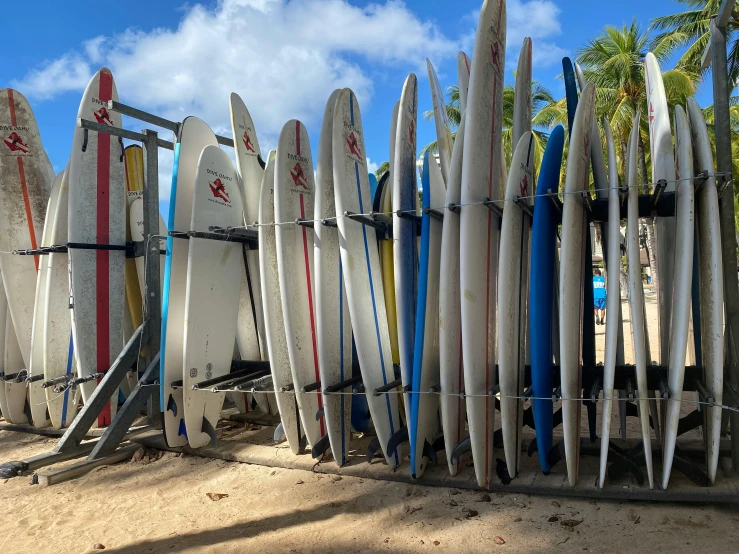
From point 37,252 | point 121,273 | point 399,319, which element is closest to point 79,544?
point 399,319

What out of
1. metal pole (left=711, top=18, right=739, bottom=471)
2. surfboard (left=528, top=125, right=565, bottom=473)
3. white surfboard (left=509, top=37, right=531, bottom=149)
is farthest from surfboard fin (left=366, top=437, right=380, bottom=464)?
white surfboard (left=509, top=37, right=531, bottom=149)

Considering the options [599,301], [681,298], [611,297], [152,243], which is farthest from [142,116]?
[599,301]

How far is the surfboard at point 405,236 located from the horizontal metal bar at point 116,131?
7.87ft

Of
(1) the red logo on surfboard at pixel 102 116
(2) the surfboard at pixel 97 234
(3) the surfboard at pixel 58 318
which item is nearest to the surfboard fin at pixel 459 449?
(2) the surfboard at pixel 97 234

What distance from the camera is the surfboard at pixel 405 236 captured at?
339 cm

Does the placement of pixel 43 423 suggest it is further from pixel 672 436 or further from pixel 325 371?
pixel 672 436

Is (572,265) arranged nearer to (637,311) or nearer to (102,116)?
(637,311)

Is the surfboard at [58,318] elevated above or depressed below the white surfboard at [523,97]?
below

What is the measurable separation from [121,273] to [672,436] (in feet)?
14.5

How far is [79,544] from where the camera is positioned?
2955 mm

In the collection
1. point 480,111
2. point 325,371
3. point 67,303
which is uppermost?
point 480,111

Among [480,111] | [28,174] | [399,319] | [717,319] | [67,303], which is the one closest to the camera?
[717,319]

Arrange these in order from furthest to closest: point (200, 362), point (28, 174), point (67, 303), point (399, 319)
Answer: point (28, 174), point (67, 303), point (200, 362), point (399, 319)

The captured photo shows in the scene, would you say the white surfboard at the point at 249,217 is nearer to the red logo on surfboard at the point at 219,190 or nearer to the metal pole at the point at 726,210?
the red logo on surfboard at the point at 219,190
